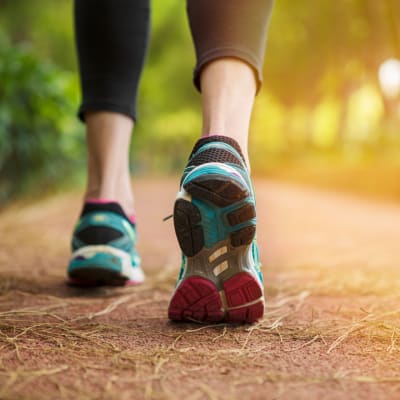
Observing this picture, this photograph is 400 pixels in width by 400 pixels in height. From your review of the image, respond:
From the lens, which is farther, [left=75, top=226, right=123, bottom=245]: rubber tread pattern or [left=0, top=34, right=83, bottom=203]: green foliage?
[left=0, top=34, right=83, bottom=203]: green foliage

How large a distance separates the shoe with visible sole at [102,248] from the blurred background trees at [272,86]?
189 cm

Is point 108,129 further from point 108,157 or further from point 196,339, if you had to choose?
point 196,339

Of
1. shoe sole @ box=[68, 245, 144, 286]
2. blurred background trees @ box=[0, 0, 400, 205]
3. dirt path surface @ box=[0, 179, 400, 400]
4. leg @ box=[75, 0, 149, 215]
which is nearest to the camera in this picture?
dirt path surface @ box=[0, 179, 400, 400]

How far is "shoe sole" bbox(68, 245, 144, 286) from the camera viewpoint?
1.15 meters

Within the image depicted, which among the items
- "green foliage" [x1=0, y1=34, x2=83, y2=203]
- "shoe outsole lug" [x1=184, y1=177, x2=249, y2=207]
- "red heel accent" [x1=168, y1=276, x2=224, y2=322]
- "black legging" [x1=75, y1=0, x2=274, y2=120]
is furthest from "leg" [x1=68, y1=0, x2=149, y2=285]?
"green foliage" [x1=0, y1=34, x2=83, y2=203]

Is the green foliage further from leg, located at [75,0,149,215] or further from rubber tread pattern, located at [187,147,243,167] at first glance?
rubber tread pattern, located at [187,147,243,167]

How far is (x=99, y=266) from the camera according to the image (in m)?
1.15

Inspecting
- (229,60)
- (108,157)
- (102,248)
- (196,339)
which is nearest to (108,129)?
(108,157)

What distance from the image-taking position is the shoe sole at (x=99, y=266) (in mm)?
1153

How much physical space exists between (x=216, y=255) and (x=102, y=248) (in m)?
0.40

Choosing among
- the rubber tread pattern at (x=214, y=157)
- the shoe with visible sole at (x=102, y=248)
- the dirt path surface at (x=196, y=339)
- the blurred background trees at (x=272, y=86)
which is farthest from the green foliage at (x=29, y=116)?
the rubber tread pattern at (x=214, y=157)

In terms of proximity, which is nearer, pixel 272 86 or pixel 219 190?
pixel 219 190

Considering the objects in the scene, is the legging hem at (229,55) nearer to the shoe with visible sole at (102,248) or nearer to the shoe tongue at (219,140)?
the shoe tongue at (219,140)

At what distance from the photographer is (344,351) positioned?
2.45ft
